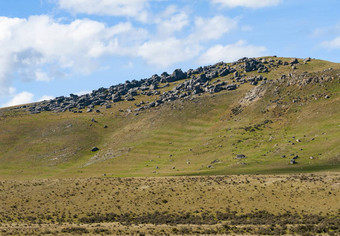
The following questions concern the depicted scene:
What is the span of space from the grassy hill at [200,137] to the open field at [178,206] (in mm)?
19865

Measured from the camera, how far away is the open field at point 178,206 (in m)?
52.9

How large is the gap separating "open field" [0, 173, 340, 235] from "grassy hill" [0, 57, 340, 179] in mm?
19865

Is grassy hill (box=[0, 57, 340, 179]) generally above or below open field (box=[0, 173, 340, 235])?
above

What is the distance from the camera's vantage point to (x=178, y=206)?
231 feet

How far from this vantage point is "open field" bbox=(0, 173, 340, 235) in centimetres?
5288

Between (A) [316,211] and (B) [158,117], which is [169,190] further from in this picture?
(B) [158,117]

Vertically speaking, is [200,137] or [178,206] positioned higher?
[200,137]

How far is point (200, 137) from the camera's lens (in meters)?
145

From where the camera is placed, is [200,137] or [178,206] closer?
[178,206]

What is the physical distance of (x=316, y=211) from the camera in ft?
198

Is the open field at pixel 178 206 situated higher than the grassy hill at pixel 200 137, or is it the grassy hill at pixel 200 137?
the grassy hill at pixel 200 137

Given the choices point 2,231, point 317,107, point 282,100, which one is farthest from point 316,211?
point 282,100

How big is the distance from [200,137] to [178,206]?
249 ft

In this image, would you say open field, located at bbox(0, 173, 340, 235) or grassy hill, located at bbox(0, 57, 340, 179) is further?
grassy hill, located at bbox(0, 57, 340, 179)
